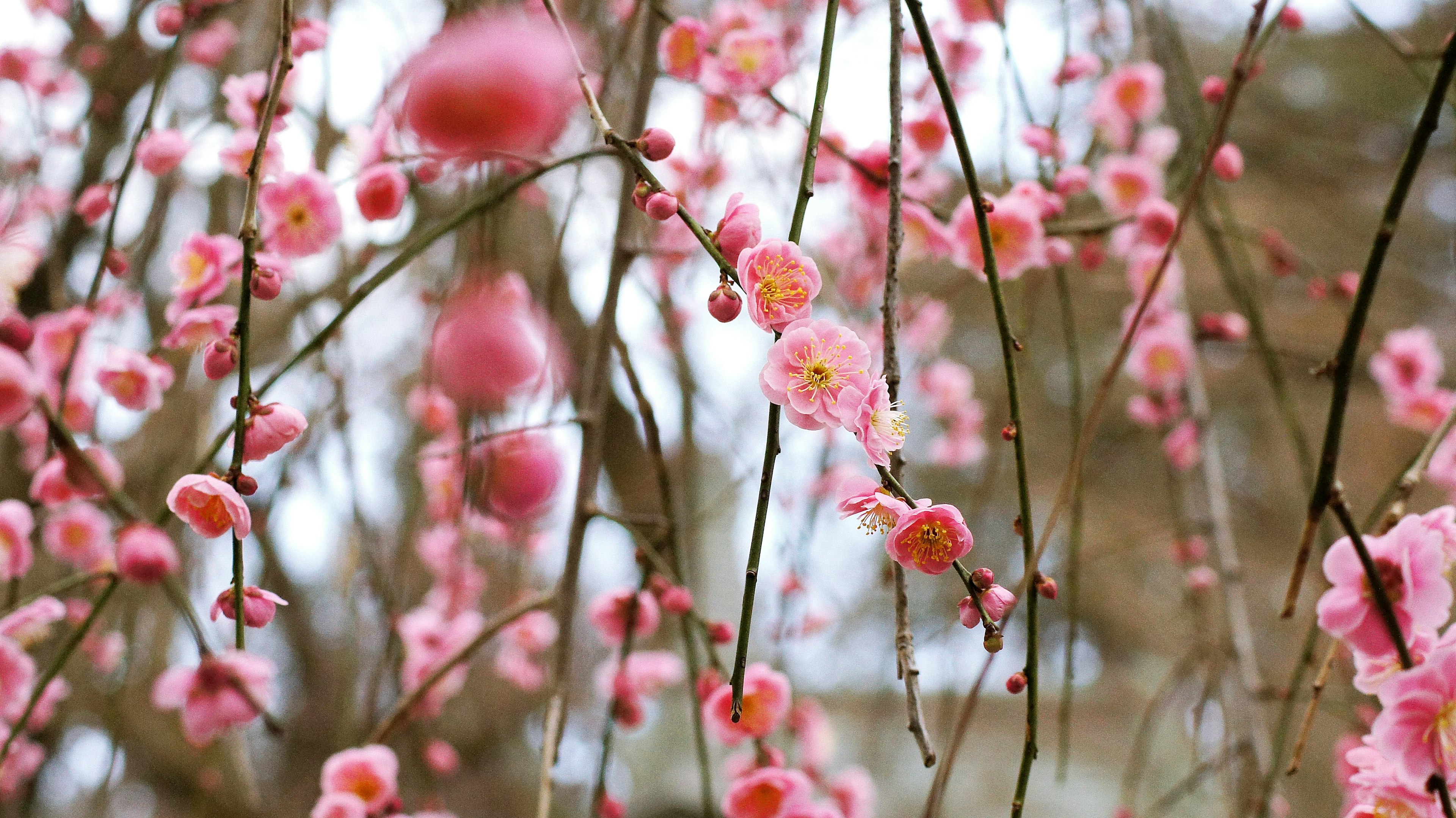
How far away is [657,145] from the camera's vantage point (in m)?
0.54

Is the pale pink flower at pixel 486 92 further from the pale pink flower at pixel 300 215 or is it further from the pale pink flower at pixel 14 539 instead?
the pale pink flower at pixel 14 539

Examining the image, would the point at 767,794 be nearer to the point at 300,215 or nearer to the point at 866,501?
the point at 866,501

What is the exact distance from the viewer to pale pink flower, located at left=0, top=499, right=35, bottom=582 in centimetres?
84

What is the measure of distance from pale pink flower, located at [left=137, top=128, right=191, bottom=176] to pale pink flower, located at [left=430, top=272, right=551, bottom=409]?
0.53m

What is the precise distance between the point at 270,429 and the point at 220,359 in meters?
0.06

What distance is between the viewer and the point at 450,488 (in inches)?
60.5

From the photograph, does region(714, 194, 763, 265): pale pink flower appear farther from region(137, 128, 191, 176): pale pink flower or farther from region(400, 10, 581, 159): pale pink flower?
region(137, 128, 191, 176): pale pink flower


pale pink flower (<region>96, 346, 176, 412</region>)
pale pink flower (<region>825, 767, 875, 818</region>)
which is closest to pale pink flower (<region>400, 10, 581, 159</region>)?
pale pink flower (<region>96, 346, 176, 412</region>)

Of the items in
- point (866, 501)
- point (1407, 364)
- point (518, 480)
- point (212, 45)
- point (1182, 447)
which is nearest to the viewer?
point (866, 501)

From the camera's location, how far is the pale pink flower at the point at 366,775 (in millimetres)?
875

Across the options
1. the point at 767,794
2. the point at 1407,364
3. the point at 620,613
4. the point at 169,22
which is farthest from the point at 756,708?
the point at 1407,364

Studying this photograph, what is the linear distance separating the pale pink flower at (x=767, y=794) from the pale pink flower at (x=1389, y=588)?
447mm

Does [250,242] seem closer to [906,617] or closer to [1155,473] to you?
[906,617]

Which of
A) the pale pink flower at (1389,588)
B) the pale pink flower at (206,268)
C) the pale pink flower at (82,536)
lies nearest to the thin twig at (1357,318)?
the pale pink flower at (1389,588)
